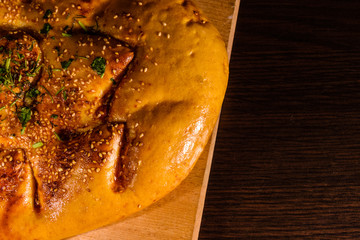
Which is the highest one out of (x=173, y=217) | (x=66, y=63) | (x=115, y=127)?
(x=66, y=63)

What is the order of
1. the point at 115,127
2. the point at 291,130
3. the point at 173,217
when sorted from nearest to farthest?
the point at 115,127 → the point at 173,217 → the point at 291,130

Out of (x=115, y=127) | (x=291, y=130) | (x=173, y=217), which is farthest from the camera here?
(x=291, y=130)

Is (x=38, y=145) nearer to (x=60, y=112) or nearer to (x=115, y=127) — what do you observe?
(x=60, y=112)

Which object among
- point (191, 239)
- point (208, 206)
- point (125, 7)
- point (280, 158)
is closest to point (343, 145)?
point (280, 158)

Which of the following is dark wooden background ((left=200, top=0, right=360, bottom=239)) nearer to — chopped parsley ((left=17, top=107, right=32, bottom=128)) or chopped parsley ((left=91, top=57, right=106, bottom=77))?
chopped parsley ((left=91, top=57, right=106, bottom=77))

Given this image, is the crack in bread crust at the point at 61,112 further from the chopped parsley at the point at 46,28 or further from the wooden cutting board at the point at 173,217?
the wooden cutting board at the point at 173,217

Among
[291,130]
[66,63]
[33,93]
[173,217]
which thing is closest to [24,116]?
[33,93]

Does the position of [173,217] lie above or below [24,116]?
below

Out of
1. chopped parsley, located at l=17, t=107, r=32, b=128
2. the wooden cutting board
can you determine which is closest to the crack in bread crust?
chopped parsley, located at l=17, t=107, r=32, b=128

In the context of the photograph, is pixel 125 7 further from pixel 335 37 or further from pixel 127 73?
pixel 335 37
